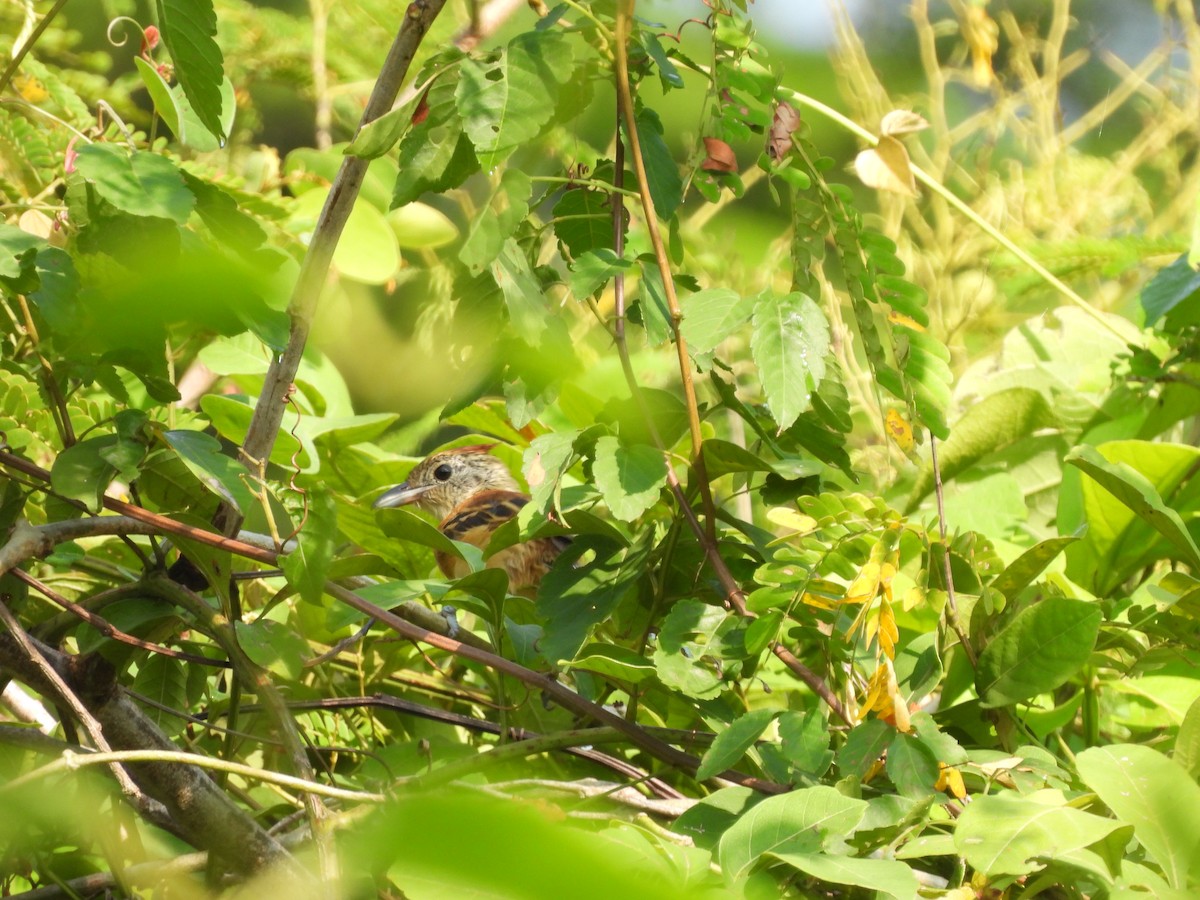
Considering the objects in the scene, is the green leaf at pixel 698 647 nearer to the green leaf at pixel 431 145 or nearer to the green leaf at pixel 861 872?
the green leaf at pixel 861 872

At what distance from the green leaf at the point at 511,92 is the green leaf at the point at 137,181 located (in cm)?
21

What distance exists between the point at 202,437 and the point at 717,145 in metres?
0.56

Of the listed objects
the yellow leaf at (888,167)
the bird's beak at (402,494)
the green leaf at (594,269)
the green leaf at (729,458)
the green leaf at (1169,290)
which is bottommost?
the bird's beak at (402,494)

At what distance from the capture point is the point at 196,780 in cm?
97

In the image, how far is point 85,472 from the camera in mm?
912

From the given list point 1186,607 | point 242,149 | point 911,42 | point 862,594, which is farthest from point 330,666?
point 911,42

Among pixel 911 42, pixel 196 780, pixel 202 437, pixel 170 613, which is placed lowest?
pixel 196 780

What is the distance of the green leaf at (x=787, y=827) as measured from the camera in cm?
80

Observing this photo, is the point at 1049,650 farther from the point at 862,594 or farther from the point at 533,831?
the point at 533,831

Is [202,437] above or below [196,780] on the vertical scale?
above

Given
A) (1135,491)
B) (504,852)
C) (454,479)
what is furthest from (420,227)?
(454,479)

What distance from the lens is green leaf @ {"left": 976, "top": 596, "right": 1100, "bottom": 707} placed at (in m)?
→ 0.97

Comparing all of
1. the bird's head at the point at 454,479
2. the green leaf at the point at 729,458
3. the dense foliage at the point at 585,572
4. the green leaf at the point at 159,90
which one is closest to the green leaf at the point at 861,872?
the dense foliage at the point at 585,572

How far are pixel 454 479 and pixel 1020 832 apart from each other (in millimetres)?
3382
